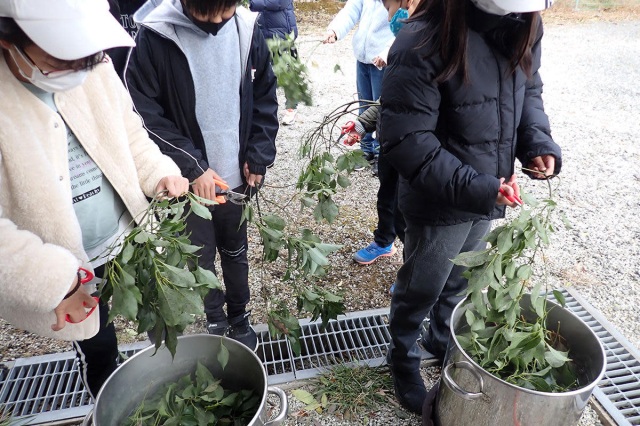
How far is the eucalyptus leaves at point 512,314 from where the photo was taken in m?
1.47

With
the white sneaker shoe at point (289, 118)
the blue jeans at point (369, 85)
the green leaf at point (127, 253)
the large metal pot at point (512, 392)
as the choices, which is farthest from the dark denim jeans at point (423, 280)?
the white sneaker shoe at point (289, 118)

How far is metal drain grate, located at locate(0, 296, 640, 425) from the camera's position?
2053mm

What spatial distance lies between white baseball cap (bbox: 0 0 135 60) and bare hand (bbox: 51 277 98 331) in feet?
1.94

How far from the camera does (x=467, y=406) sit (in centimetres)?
154

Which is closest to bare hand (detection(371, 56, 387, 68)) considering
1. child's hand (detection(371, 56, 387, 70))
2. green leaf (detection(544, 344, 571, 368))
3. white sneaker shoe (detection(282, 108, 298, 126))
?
child's hand (detection(371, 56, 387, 70))

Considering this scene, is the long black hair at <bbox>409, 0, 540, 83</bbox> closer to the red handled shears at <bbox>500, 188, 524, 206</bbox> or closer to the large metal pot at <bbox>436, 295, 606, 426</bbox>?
the red handled shears at <bbox>500, 188, 524, 206</bbox>


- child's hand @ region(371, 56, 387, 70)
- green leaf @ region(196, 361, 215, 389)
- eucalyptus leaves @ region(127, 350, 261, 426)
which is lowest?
eucalyptus leaves @ region(127, 350, 261, 426)

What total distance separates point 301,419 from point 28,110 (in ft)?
5.20

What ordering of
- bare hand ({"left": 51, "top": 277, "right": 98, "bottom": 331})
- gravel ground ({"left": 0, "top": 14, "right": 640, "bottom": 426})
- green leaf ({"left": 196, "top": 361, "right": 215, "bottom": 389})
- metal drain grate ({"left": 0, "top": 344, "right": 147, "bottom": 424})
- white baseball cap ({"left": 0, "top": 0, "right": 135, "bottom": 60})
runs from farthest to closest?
gravel ground ({"left": 0, "top": 14, "right": 640, "bottom": 426}) < metal drain grate ({"left": 0, "top": 344, "right": 147, "bottom": 424}) < green leaf ({"left": 196, "top": 361, "right": 215, "bottom": 389}) < bare hand ({"left": 51, "top": 277, "right": 98, "bottom": 331}) < white baseball cap ({"left": 0, "top": 0, "right": 135, "bottom": 60})

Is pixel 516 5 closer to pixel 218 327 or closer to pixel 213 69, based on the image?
pixel 213 69

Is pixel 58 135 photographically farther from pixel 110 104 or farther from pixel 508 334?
pixel 508 334

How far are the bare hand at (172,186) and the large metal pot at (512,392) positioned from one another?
40.3 inches

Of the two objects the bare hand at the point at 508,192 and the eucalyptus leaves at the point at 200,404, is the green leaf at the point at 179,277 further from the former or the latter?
the bare hand at the point at 508,192

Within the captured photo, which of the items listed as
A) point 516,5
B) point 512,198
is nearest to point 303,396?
point 512,198
